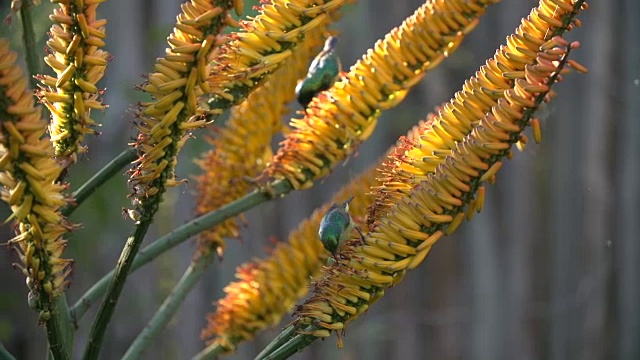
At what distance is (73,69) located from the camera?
19.0 inches

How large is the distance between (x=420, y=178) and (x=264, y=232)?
1809 millimetres

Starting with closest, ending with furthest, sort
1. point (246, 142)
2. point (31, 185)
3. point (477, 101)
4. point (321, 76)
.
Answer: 1. point (31, 185)
2. point (477, 101)
3. point (321, 76)
4. point (246, 142)

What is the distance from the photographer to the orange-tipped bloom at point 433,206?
1.67 feet

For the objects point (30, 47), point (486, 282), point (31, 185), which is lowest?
point (486, 282)

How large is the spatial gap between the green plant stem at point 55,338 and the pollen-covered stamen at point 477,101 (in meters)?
0.19

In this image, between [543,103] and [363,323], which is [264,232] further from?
[543,103]

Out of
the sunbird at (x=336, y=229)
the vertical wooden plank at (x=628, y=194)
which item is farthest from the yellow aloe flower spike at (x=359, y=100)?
the vertical wooden plank at (x=628, y=194)

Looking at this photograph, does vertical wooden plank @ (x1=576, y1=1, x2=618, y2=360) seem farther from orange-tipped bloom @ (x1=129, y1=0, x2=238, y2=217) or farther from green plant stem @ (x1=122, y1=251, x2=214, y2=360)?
orange-tipped bloom @ (x1=129, y1=0, x2=238, y2=217)

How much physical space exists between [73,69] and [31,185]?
0.07 metres

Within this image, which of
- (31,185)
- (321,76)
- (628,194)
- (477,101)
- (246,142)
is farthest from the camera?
(628,194)

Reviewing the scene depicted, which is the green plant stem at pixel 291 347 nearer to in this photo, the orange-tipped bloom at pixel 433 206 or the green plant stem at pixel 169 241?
the orange-tipped bloom at pixel 433 206

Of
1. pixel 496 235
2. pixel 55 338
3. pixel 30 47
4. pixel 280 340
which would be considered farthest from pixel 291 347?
pixel 496 235

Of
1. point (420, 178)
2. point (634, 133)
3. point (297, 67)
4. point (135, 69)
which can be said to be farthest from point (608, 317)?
point (420, 178)

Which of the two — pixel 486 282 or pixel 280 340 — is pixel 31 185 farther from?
pixel 486 282
